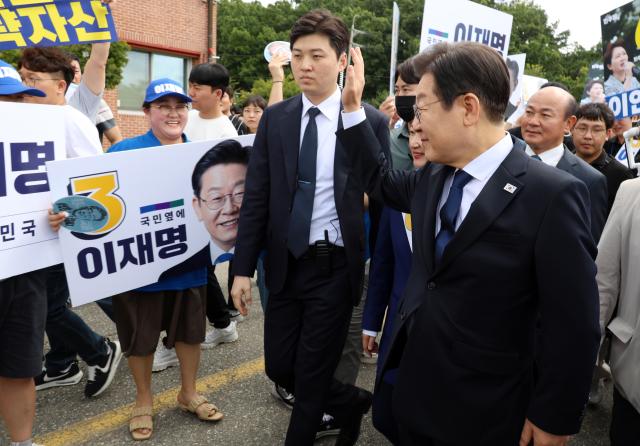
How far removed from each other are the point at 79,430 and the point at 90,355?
1.62 feet

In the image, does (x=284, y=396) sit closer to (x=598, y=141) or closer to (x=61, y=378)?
(x=61, y=378)

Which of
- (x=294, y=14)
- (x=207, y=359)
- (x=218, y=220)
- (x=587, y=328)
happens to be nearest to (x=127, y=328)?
(x=218, y=220)

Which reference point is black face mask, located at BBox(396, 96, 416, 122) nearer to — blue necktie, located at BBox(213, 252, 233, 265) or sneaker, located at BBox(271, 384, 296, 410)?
blue necktie, located at BBox(213, 252, 233, 265)

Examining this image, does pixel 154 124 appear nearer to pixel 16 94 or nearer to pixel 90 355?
pixel 16 94

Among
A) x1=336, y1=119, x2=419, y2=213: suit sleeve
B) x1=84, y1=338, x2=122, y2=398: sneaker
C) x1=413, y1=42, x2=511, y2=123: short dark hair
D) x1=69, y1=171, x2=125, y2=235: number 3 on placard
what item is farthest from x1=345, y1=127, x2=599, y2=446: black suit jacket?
x1=84, y1=338, x2=122, y2=398: sneaker

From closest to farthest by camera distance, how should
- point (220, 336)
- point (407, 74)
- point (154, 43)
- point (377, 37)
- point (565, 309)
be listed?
point (565, 309), point (407, 74), point (220, 336), point (154, 43), point (377, 37)

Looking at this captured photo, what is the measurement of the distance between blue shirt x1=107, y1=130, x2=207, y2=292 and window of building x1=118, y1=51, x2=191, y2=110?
13371 mm

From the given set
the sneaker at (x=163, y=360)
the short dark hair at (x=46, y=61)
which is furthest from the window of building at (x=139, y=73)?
the sneaker at (x=163, y=360)

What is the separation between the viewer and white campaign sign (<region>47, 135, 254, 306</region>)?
252 cm

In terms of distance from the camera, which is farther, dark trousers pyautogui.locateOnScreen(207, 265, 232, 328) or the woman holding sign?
dark trousers pyautogui.locateOnScreen(207, 265, 232, 328)

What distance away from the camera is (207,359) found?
12.5 ft

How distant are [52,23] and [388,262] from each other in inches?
86.6

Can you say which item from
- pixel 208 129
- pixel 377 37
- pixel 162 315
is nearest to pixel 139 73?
pixel 208 129

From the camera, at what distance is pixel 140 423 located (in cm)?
281
